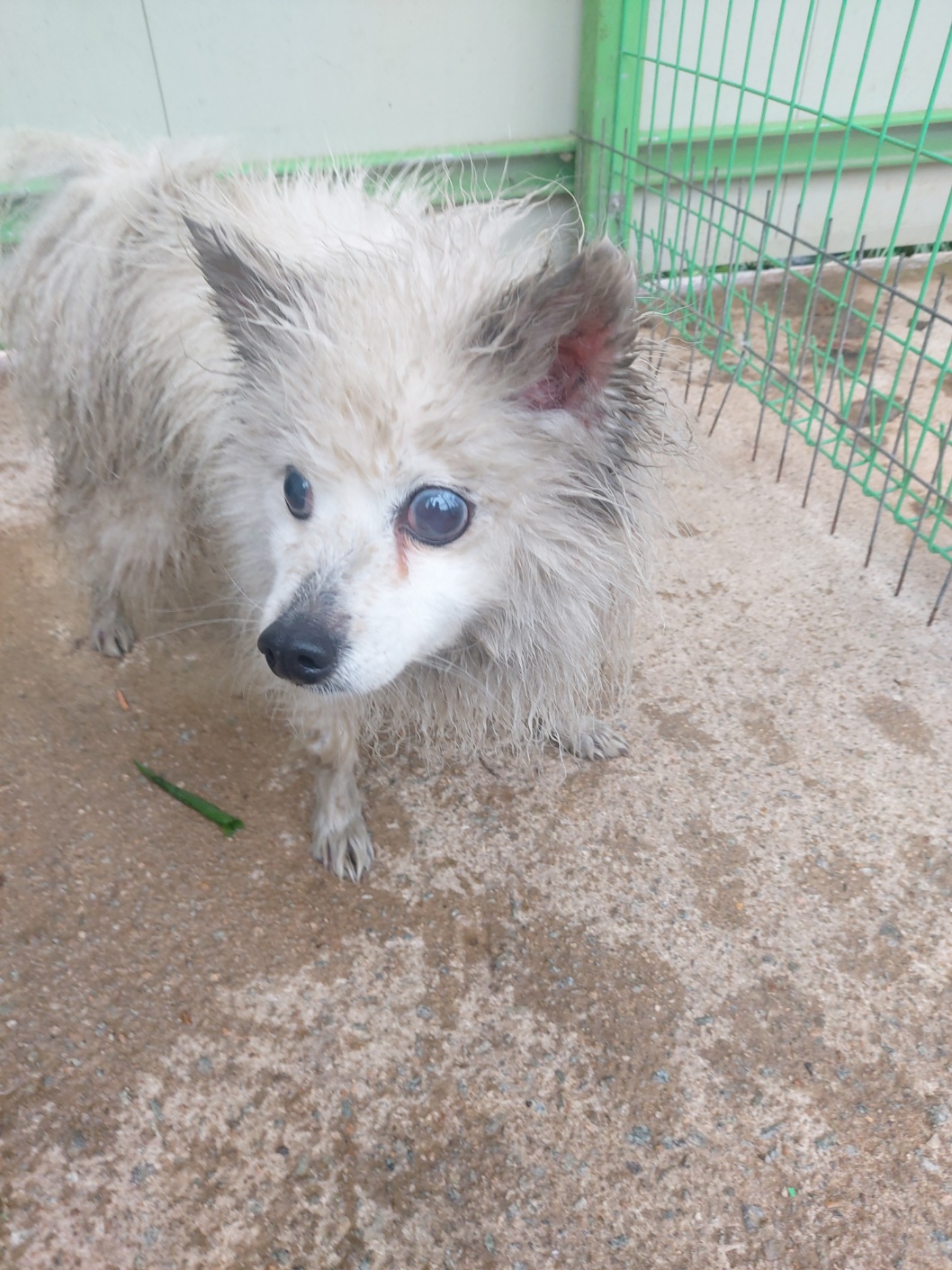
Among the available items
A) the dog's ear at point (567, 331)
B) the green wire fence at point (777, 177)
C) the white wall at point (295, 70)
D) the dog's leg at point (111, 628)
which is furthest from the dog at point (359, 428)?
the green wire fence at point (777, 177)

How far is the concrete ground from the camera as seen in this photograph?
4.37 feet

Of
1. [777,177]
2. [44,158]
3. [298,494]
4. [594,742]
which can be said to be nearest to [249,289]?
[298,494]

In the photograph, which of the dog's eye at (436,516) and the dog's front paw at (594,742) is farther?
the dog's front paw at (594,742)

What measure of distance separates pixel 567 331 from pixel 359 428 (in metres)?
0.32

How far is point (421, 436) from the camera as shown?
1.22 m

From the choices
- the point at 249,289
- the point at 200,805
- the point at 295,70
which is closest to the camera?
the point at 249,289

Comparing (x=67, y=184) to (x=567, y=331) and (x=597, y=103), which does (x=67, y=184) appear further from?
(x=597, y=103)

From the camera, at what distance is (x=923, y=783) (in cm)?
192

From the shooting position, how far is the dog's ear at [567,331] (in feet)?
3.61

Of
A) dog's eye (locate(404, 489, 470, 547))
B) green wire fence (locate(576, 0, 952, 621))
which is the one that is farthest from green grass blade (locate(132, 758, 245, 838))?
green wire fence (locate(576, 0, 952, 621))

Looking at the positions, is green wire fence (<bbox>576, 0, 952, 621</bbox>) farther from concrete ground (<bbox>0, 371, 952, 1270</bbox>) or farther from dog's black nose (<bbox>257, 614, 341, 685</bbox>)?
dog's black nose (<bbox>257, 614, 341, 685</bbox>)

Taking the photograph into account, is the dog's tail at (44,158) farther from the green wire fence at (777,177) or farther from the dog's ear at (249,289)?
the green wire fence at (777,177)

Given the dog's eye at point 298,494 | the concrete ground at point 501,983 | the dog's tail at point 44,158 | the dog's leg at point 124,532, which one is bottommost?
the concrete ground at point 501,983

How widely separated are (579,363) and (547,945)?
108 centimetres
